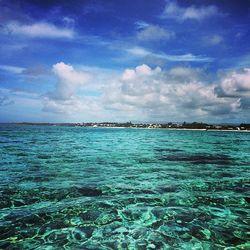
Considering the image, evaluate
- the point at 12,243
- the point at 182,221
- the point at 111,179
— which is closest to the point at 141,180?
the point at 111,179

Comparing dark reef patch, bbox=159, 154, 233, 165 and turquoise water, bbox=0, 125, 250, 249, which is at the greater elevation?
turquoise water, bbox=0, 125, 250, 249

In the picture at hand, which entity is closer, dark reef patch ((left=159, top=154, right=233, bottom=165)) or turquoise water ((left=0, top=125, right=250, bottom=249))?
turquoise water ((left=0, top=125, right=250, bottom=249))

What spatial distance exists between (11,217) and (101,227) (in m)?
3.86

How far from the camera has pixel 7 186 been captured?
15.0m

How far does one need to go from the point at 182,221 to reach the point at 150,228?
150 centimetres

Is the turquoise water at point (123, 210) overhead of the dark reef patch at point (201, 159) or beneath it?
overhead

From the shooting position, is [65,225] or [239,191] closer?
[65,225]

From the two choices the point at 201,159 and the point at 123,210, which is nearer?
the point at 123,210

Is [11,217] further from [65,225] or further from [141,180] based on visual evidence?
[141,180]

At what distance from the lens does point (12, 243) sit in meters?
8.02

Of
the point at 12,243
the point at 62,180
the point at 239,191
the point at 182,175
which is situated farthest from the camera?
the point at 182,175

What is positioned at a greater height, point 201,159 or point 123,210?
point 123,210

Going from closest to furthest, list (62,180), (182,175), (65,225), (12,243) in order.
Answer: (12,243), (65,225), (62,180), (182,175)

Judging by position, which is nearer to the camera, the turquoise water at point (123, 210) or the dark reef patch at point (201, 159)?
the turquoise water at point (123, 210)
